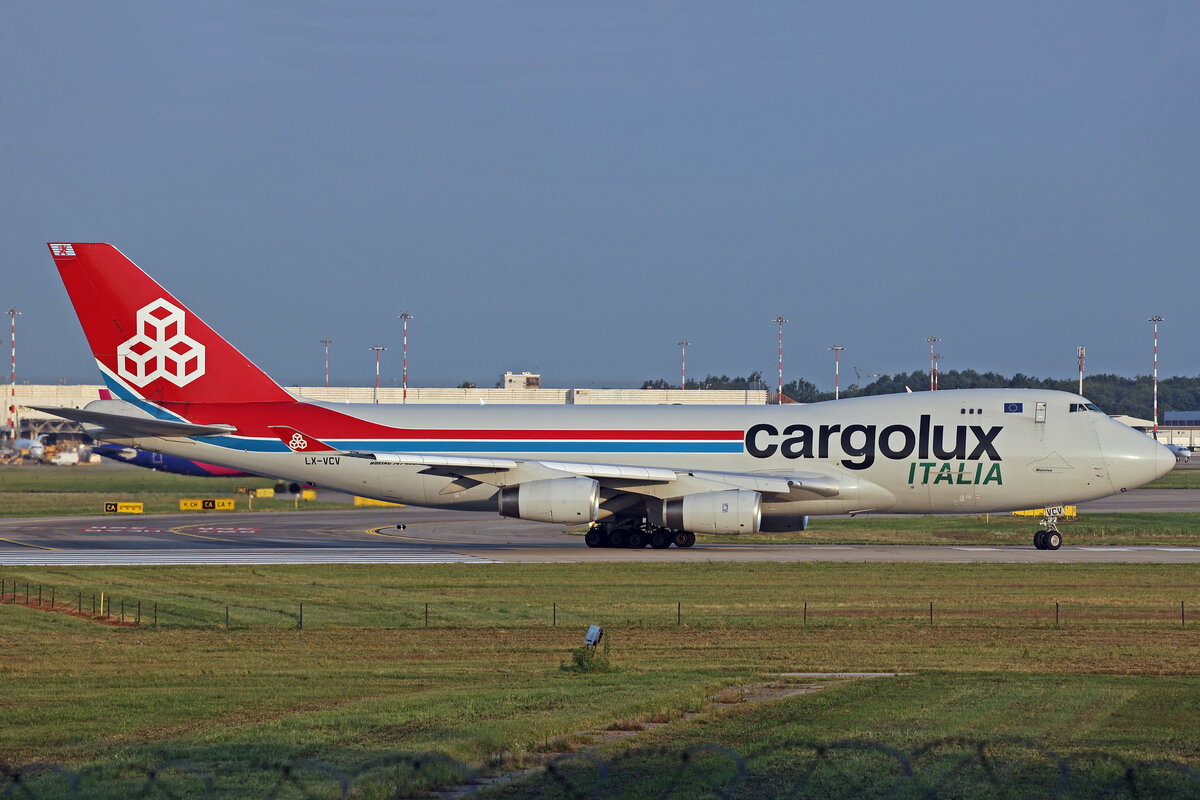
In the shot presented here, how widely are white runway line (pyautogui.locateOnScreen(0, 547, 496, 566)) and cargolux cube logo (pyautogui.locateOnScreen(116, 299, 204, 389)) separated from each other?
6.68 m

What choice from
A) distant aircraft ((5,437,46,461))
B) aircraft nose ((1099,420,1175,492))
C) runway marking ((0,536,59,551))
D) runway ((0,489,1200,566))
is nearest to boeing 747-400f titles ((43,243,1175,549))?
aircraft nose ((1099,420,1175,492))

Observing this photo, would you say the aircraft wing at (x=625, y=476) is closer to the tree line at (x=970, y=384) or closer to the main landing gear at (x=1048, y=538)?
the main landing gear at (x=1048, y=538)

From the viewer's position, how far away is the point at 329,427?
47.1 m

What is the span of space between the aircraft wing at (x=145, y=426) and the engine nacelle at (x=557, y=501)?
466 inches

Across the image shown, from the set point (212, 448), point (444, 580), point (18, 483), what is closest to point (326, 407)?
point (212, 448)

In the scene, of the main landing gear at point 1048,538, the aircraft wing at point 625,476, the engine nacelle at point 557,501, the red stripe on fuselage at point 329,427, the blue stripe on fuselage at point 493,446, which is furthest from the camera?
the red stripe on fuselage at point 329,427

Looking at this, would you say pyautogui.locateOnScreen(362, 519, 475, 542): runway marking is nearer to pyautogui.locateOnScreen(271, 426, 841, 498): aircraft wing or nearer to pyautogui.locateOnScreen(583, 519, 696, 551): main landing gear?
pyautogui.locateOnScreen(271, 426, 841, 498): aircraft wing

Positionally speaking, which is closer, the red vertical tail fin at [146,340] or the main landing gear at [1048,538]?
the main landing gear at [1048,538]

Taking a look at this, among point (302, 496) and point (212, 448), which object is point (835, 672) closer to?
point (212, 448)

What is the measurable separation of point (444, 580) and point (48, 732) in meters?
20.7


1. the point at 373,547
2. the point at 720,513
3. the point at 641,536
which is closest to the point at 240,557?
the point at 373,547

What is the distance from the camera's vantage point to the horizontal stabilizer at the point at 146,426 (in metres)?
44.2

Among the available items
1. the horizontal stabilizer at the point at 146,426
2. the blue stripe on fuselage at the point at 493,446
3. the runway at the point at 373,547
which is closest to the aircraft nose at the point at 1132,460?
the runway at the point at 373,547

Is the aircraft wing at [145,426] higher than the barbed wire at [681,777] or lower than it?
higher
